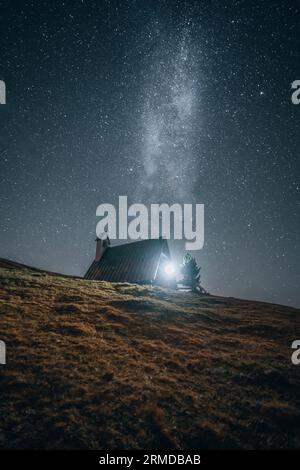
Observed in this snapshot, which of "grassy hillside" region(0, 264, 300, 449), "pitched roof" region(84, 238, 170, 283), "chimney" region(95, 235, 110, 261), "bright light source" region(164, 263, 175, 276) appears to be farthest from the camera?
"chimney" region(95, 235, 110, 261)

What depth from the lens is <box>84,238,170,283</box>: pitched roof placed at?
2442 cm

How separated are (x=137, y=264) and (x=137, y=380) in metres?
19.7

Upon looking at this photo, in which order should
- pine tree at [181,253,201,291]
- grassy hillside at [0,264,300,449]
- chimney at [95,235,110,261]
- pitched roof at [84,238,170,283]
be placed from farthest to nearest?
1. pine tree at [181,253,201,291]
2. chimney at [95,235,110,261]
3. pitched roof at [84,238,170,283]
4. grassy hillside at [0,264,300,449]

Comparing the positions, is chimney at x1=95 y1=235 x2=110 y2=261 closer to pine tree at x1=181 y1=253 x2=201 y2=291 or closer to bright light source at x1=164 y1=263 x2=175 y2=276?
bright light source at x1=164 y1=263 x2=175 y2=276

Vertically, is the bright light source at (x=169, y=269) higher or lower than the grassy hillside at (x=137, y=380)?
higher

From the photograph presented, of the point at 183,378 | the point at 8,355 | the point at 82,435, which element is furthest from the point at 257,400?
the point at 8,355

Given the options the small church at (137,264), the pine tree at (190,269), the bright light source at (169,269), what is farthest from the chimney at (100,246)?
the pine tree at (190,269)

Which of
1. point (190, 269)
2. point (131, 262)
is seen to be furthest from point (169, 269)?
point (190, 269)

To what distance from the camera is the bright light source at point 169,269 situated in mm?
26719

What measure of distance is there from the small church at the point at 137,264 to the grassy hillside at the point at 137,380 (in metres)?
12.9

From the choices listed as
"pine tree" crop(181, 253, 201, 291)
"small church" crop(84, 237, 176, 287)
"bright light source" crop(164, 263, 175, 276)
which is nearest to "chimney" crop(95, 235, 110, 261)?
"small church" crop(84, 237, 176, 287)

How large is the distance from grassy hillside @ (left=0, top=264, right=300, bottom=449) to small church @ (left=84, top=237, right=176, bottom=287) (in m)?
12.9

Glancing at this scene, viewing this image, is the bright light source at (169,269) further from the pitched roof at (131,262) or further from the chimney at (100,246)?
the chimney at (100,246)
